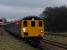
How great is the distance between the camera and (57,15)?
66.5 metres

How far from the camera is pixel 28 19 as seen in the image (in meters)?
23.8

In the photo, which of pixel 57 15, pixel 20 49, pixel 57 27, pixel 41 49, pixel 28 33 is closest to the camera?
pixel 20 49

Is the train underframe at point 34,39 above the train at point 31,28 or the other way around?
the other way around

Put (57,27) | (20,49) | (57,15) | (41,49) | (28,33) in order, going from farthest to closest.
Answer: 1. (57,15)
2. (57,27)
3. (28,33)
4. (41,49)
5. (20,49)

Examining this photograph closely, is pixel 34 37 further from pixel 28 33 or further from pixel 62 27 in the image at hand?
pixel 62 27

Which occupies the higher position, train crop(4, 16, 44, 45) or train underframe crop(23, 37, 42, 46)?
train crop(4, 16, 44, 45)

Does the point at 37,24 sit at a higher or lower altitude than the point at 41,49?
higher

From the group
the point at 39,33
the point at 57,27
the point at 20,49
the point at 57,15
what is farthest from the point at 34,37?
the point at 57,15

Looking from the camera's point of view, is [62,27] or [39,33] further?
[62,27]

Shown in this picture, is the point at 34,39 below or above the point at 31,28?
below

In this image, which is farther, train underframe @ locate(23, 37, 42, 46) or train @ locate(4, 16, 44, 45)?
train underframe @ locate(23, 37, 42, 46)

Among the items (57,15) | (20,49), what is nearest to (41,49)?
(20,49)

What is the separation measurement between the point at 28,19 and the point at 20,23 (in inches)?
31.9

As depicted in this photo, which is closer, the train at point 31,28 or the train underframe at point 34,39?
the train at point 31,28
